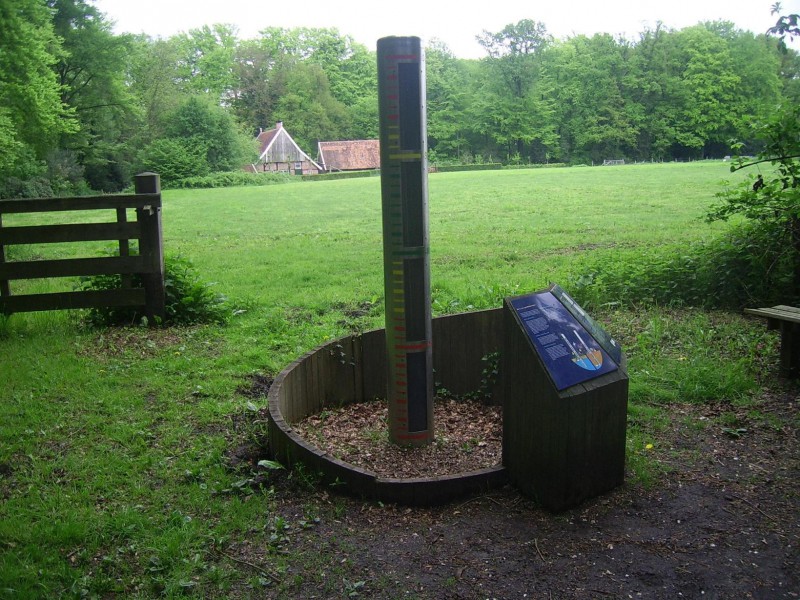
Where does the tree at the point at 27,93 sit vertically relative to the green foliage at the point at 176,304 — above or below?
above

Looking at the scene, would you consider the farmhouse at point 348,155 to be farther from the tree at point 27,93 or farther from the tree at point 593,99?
the tree at point 27,93

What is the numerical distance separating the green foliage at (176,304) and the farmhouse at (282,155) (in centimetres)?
5155

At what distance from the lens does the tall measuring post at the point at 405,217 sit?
4.31m

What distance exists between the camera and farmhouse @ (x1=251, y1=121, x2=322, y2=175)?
59562mm

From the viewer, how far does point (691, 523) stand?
370 cm

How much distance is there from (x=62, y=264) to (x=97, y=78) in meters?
43.4

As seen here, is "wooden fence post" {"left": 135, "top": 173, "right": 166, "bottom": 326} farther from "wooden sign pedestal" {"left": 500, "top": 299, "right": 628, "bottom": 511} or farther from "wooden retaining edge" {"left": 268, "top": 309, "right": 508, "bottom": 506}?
"wooden sign pedestal" {"left": 500, "top": 299, "right": 628, "bottom": 511}

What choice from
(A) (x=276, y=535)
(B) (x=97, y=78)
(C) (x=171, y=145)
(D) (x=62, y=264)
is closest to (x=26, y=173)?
(B) (x=97, y=78)

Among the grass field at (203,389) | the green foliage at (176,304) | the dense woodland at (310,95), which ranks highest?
the dense woodland at (310,95)

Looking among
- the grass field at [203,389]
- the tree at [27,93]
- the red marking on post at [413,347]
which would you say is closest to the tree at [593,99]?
the tree at [27,93]

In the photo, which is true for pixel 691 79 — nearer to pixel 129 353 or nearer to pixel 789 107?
pixel 789 107

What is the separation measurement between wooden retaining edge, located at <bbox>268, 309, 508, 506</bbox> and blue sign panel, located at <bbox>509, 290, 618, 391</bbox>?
27.2 inches

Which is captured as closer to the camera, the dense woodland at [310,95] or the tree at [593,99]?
the dense woodland at [310,95]

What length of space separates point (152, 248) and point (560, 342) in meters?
5.59
